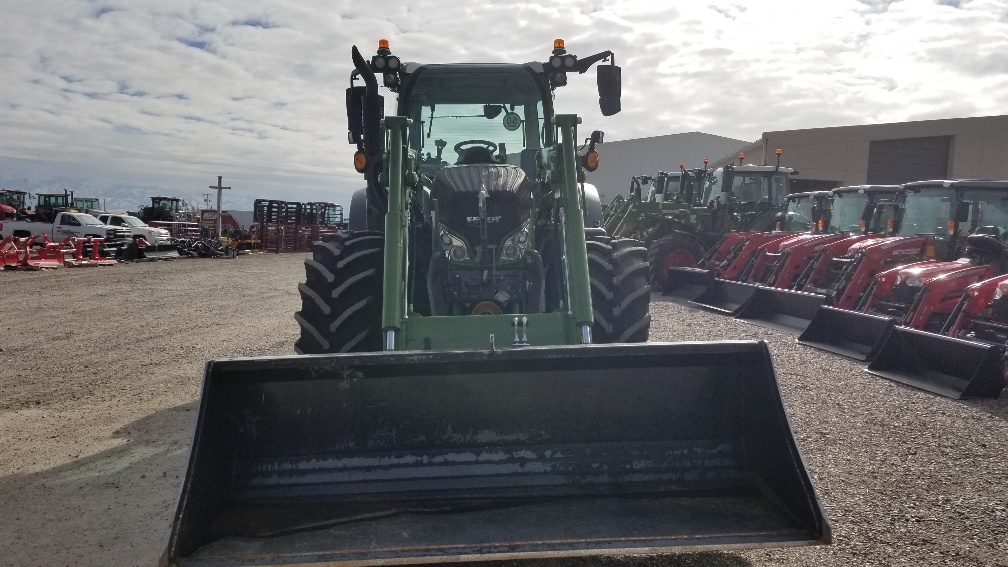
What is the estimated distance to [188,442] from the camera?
4641 mm

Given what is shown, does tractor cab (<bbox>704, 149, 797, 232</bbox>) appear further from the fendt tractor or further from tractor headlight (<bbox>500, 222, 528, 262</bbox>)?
the fendt tractor

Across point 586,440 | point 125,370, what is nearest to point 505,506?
point 586,440

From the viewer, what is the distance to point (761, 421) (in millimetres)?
3279

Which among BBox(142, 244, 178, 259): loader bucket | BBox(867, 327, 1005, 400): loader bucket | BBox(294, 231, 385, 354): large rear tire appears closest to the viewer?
BBox(294, 231, 385, 354): large rear tire

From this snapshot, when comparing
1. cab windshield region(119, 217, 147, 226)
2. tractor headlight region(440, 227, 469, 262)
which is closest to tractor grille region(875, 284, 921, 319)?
tractor headlight region(440, 227, 469, 262)

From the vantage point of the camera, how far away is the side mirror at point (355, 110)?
462 cm

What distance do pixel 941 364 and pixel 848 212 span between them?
7230 mm

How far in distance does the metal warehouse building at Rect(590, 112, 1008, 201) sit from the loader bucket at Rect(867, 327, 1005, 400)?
2257 centimetres

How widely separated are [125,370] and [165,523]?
4.19m

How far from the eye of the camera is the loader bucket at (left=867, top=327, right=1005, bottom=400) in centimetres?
670

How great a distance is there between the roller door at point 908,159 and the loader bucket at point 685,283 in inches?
824

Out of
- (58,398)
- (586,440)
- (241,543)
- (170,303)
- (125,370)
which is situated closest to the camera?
(241,543)

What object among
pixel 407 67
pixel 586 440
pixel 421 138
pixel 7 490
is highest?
pixel 407 67

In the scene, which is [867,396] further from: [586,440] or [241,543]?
[241,543]
